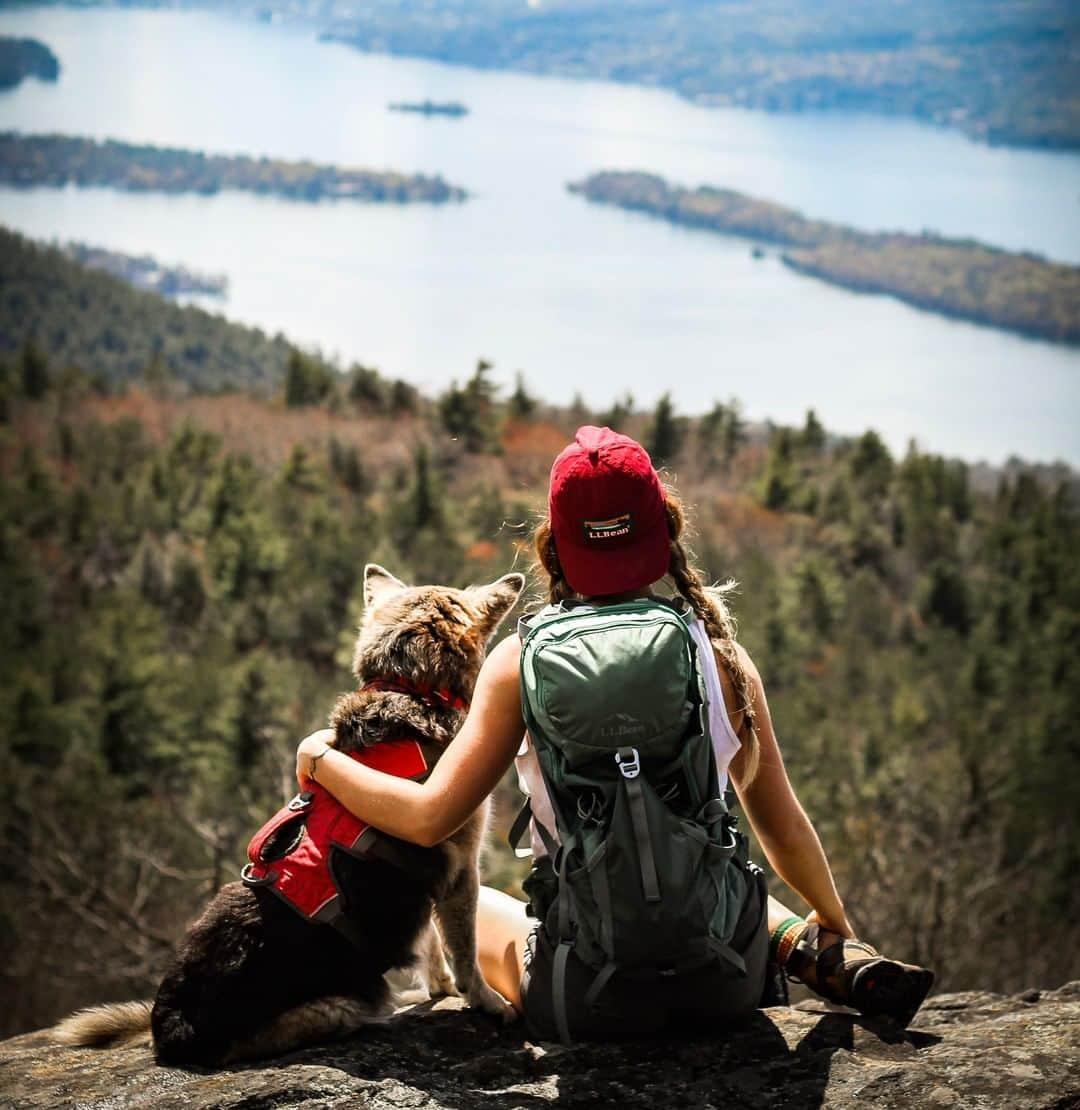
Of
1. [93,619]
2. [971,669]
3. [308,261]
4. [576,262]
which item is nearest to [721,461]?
[971,669]

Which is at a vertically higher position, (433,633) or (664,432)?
(433,633)

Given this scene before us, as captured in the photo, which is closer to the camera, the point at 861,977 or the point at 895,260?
the point at 861,977

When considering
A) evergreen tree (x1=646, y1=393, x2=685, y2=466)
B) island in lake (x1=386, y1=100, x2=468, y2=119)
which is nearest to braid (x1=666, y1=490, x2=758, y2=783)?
evergreen tree (x1=646, y1=393, x2=685, y2=466)

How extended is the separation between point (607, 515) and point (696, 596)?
0.41 meters

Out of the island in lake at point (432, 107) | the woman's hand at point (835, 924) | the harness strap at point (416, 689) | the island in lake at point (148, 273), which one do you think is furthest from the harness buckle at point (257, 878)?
the island in lake at point (432, 107)

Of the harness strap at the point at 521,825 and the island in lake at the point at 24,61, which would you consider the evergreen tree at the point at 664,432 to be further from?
the island in lake at the point at 24,61

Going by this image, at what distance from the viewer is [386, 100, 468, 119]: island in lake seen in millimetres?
151250

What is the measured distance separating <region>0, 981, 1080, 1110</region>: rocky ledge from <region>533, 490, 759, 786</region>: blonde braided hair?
34.0 inches

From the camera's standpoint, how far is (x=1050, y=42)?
438 ft

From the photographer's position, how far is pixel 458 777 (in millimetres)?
3523

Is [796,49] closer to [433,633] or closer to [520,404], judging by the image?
[520,404]

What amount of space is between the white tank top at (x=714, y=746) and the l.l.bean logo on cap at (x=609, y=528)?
0.34 meters

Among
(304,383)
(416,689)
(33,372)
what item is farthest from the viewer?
(33,372)

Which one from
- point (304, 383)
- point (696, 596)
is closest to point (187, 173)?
point (304, 383)
